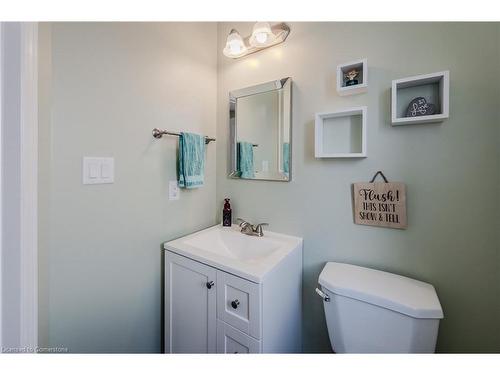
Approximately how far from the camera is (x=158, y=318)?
1.16 metres

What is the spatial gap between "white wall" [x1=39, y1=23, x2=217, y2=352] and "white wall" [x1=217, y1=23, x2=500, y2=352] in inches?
24.3

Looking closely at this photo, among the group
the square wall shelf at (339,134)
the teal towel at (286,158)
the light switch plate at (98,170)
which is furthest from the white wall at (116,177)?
the square wall shelf at (339,134)

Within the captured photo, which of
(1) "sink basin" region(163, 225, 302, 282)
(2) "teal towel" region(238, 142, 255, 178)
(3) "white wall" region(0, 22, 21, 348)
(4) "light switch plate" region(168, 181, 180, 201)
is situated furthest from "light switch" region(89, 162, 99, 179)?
(2) "teal towel" region(238, 142, 255, 178)

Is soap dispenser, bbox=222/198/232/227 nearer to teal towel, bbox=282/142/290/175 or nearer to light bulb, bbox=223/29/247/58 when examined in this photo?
teal towel, bbox=282/142/290/175

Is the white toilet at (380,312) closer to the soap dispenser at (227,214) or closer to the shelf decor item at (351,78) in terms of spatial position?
the soap dispenser at (227,214)

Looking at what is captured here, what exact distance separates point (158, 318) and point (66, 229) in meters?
0.71

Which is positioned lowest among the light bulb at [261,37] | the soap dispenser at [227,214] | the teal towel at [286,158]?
the soap dispenser at [227,214]

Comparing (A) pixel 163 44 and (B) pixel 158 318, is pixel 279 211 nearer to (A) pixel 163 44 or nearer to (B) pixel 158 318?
(B) pixel 158 318

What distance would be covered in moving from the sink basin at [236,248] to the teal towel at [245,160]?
38 centimetres

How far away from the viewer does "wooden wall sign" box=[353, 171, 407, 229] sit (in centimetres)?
92

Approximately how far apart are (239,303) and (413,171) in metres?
0.95

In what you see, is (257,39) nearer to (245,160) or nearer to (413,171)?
(245,160)

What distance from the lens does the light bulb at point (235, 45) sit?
49.7 inches
